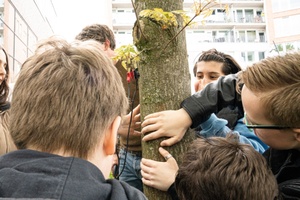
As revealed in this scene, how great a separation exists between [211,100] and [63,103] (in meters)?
0.89

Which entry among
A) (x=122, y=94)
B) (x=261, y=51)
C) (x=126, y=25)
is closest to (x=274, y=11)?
(x=261, y=51)

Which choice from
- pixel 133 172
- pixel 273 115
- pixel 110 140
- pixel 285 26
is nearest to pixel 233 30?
pixel 285 26

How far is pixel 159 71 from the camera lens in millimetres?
1625

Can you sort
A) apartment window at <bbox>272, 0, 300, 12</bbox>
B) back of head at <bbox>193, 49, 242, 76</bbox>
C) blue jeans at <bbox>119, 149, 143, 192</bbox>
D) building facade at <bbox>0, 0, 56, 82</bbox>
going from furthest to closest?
apartment window at <bbox>272, 0, 300, 12</bbox> → building facade at <bbox>0, 0, 56, 82</bbox> → back of head at <bbox>193, 49, 242, 76</bbox> → blue jeans at <bbox>119, 149, 143, 192</bbox>

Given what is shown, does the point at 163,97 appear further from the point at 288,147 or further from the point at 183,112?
the point at 288,147

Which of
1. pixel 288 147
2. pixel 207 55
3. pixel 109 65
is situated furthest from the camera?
pixel 207 55

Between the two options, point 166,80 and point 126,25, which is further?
point 126,25

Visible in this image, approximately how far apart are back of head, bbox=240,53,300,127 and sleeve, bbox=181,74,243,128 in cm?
23

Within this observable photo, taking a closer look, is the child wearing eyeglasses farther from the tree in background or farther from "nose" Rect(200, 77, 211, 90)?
"nose" Rect(200, 77, 211, 90)

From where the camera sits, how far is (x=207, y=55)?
8.42ft

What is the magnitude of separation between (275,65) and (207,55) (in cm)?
125

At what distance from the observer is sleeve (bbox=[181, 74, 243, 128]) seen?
1.55m

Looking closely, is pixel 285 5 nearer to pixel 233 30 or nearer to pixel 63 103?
pixel 233 30

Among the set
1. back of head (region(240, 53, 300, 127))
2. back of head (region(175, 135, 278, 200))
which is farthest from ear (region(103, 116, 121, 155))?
back of head (region(240, 53, 300, 127))
